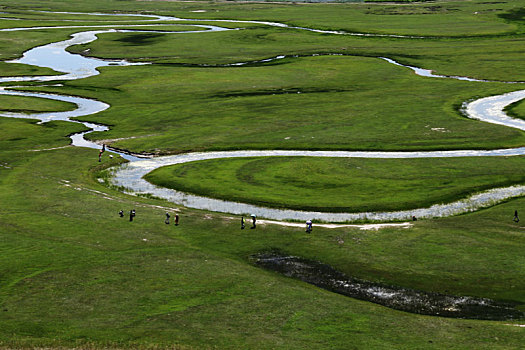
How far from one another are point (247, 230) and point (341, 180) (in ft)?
64.5

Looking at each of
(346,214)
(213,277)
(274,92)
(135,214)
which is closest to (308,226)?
(346,214)

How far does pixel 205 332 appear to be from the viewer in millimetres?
37594

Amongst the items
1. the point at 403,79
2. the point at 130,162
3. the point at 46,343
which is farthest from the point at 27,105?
the point at 46,343

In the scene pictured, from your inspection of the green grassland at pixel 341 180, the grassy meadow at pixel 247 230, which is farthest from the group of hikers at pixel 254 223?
the green grassland at pixel 341 180

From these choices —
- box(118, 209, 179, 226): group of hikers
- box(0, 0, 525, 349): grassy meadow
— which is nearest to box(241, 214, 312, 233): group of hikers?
box(0, 0, 525, 349): grassy meadow

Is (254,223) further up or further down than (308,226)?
further down

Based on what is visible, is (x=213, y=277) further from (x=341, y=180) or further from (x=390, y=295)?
(x=341, y=180)

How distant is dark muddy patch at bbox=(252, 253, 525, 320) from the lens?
41906 millimetres

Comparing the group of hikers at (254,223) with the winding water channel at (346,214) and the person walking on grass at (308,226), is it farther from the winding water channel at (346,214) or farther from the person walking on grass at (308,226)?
the winding water channel at (346,214)

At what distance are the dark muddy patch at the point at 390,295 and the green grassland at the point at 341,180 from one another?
47.0 ft

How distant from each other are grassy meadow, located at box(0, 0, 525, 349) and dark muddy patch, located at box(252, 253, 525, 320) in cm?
113

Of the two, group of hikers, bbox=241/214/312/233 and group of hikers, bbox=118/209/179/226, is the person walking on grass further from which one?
group of hikers, bbox=118/209/179/226

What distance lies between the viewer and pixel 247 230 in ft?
187

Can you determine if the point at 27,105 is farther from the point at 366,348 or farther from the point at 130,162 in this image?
the point at 366,348
